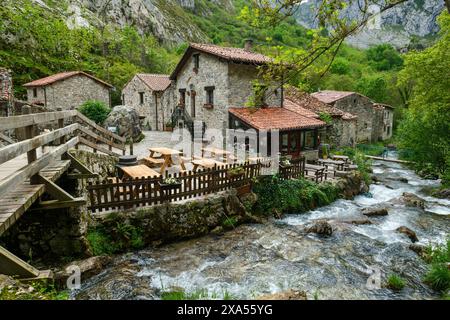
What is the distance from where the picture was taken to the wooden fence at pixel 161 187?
874cm

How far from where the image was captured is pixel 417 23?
97500 millimetres

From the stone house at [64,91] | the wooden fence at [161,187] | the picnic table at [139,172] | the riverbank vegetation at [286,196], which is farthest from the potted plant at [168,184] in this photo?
the stone house at [64,91]

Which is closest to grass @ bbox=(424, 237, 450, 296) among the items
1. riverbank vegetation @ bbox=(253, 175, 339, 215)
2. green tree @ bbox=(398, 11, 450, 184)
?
riverbank vegetation @ bbox=(253, 175, 339, 215)

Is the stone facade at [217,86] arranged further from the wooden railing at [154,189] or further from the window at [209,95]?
the wooden railing at [154,189]

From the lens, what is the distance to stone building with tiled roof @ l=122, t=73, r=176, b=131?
2526cm

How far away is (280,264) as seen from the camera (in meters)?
8.34

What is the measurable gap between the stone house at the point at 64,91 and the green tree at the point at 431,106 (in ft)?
88.7

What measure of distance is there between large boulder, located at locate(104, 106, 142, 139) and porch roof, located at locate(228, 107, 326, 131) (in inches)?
300

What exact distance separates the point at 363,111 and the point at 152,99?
24.5m

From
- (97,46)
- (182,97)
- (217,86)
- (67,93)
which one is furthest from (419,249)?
(97,46)
